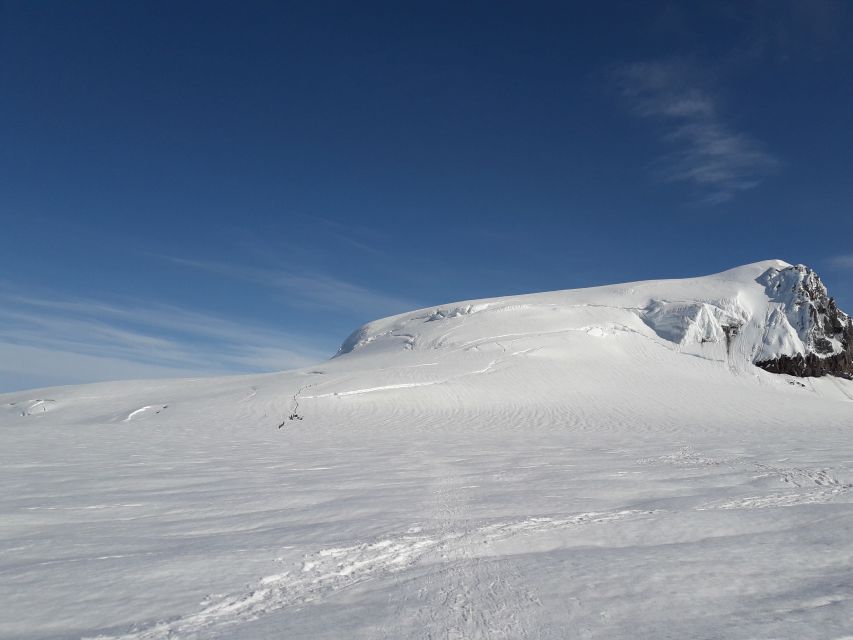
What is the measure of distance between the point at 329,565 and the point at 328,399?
15025 millimetres

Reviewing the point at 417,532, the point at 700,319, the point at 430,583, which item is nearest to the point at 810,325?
the point at 700,319

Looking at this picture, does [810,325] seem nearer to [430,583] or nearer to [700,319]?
[700,319]

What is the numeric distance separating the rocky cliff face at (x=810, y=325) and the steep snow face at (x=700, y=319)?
6 cm

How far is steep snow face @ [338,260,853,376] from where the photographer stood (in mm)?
28484

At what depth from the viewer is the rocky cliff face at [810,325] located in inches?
1169

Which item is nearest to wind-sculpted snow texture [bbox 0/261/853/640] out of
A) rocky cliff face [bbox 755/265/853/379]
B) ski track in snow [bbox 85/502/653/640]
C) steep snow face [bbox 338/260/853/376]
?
ski track in snow [bbox 85/502/653/640]

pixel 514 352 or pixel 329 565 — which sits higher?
pixel 514 352

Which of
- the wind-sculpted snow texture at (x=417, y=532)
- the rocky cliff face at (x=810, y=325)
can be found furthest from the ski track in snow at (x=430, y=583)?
the rocky cliff face at (x=810, y=325)

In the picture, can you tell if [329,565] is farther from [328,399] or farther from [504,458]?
[328,399]

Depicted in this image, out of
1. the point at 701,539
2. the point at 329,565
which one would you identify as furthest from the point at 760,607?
the point at 329,565

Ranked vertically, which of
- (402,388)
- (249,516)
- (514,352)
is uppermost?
(514,352)

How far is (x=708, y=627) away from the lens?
2100 millimetres

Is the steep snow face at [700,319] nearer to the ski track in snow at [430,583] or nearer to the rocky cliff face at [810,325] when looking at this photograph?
the rocky cliff face at [810,325]

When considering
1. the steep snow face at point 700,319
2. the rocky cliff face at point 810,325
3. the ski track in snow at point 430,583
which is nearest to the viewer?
the ski track in snow at point 430,583
